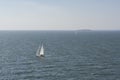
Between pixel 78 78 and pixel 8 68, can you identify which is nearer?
pixel 78 78

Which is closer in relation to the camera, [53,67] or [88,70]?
[88,70]

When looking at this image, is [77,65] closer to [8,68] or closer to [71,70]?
[71,70]

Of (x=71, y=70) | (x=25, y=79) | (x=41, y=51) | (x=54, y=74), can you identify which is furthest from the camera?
(x=41, y=51)

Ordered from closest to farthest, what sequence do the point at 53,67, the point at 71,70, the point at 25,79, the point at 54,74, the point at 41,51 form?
1. the point at 25,79
2. the point at 54,74
3. the point at 71,70
4. the point at 53,67
5. the point at 41,51

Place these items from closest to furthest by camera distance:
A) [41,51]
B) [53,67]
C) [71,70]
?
1. [71,70]
2. [53,67]
3. [41,51]

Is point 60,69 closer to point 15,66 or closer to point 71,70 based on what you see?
point 71,70

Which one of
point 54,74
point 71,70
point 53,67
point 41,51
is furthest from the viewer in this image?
point 41,51

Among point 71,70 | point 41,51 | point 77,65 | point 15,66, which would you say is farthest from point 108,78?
point 41,51

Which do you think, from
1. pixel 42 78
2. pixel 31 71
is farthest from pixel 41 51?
pixel 42 78
